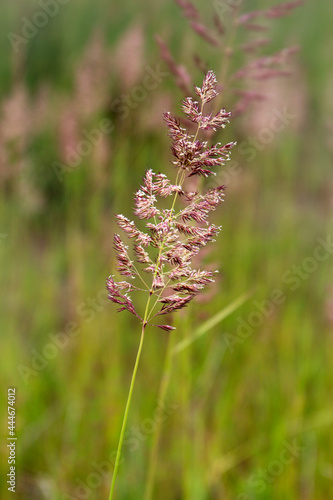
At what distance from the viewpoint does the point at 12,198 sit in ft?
10.6

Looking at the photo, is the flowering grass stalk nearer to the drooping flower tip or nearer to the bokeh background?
the drooping flower tip

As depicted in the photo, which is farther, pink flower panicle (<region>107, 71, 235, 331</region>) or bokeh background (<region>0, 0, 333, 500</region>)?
bokeh background (<region>0, 0, 333, 500</region>)

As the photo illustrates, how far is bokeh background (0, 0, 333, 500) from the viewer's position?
251cm

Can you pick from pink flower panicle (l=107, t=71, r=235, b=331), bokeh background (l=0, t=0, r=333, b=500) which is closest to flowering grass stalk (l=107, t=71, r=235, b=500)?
pink flower panicle (l=107, t=71, r=235, b=331)

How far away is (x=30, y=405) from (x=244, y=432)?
1091 mm

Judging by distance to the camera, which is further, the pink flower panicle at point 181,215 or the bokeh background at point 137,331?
the bokeh background at point 137,331

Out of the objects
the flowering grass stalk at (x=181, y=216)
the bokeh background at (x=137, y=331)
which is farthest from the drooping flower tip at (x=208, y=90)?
the bokeh background at (x=137, y=331)

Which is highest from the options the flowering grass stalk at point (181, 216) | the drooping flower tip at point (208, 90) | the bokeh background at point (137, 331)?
the bokeh background at point (137, 331)

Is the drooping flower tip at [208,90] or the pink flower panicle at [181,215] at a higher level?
the drooping flower tip at [208,90]

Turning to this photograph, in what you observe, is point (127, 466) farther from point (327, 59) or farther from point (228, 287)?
point (327, 59)

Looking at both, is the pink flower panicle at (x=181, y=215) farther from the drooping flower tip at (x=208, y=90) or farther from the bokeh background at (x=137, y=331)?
the bokeh background at (x=137, y=331)

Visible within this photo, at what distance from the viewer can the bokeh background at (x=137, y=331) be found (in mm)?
2506

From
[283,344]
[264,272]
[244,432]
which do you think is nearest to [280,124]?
[264,272]

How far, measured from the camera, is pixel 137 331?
403 cm
